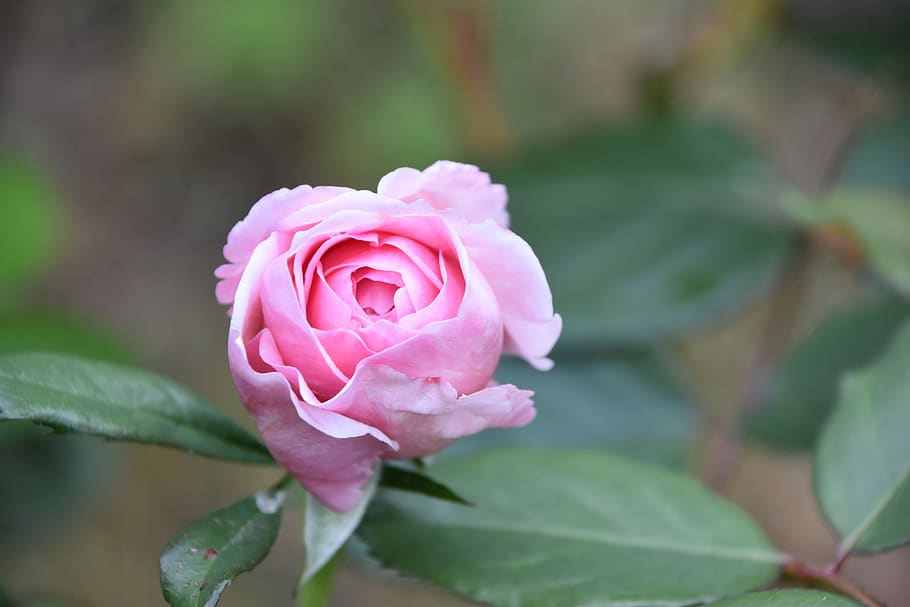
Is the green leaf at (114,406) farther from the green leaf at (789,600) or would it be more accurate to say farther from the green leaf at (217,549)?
the green leaf at (789,600)

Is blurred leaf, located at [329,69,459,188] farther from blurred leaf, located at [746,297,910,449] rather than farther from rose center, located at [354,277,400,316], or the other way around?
rose center, located at [354,277,400,316]

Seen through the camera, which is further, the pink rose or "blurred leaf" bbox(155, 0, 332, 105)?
"blurred leaf" bbox(155, 0, 332, 105)

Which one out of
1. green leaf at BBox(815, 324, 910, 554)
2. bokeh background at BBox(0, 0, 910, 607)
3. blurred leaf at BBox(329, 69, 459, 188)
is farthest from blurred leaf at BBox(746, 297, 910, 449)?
blurred leaf at BBox(329, 69, 459, 188)

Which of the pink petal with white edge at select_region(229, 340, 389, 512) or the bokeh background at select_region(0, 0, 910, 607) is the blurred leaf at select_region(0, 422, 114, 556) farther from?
the pink petal with white edge at select_region(229, 340, 389, 512)

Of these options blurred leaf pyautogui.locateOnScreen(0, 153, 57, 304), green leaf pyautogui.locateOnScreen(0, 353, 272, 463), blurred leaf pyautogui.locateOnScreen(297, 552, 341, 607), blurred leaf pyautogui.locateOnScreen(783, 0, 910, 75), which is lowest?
blurred leaf pyautogui.locateOnScreen(0, 153, 57, 304)

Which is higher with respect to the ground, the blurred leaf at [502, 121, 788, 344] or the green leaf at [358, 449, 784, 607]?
the blurred leaf at [502, 121, 788, 344]

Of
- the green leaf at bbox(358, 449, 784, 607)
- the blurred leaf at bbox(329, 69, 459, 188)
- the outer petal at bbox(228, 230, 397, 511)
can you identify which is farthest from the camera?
the blurred leaf at bbox(329, 69, 459, 188)

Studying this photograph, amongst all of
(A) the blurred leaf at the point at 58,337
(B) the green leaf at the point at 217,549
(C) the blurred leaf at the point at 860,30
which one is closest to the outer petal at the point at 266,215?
(B) the green leaf at the point at 217,549

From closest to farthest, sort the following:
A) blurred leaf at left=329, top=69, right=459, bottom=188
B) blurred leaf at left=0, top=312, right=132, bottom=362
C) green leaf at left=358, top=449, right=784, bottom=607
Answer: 1. green leaf at left=358, top=449, right=784, bottom=607
2. blurred leaf at left=0, top=312, right=132, bottom=362
3. blurred leaf at left=329, top=69, right=459, bottom=188
